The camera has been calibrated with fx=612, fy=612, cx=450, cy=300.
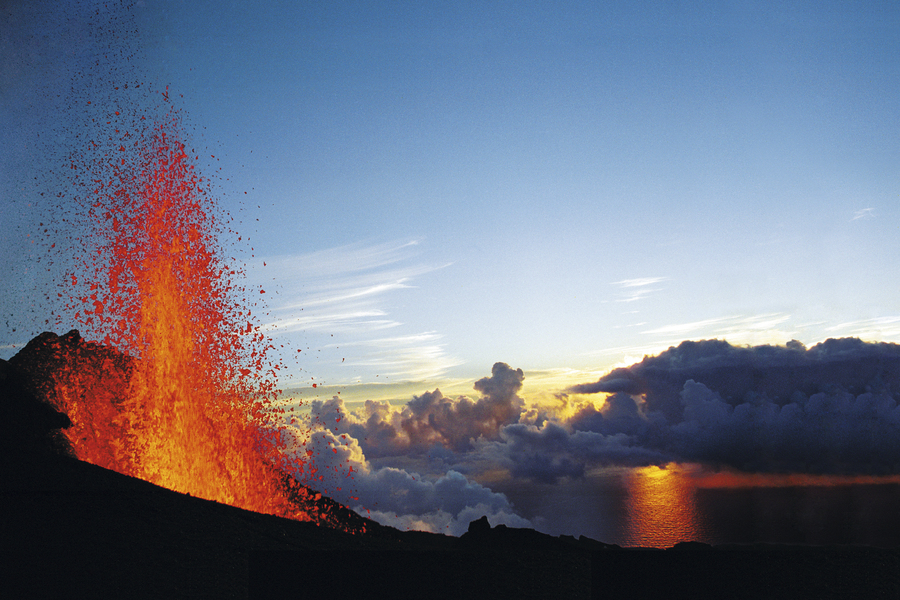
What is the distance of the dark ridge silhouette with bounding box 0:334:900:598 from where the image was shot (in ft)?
48.3

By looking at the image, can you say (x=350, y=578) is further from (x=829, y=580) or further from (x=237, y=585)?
(x=829, y=580)

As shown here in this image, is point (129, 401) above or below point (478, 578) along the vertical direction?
above

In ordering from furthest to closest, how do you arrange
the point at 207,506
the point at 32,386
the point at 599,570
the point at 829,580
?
the point at 32,386 < the point at 207,506 < the point at 829,580 < the point at 599,570

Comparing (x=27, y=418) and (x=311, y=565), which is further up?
(x=27, y=418)

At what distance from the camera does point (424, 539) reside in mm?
94938

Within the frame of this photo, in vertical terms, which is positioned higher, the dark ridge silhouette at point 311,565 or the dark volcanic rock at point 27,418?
the dark volcanic rock at point 27,418

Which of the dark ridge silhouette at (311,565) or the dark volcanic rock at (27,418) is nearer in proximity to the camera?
the dark ridge silhouette at (311,565)

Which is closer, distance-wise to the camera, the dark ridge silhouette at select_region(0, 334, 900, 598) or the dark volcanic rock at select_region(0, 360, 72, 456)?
the dark ridge silhouette at select_region(0, 334, 900, 598)

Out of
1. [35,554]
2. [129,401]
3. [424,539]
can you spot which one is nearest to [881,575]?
[35,554]

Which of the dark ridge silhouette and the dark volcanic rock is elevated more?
the dark volcanic rock

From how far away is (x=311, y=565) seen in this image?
13664mm

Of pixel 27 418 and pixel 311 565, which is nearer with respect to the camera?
pixel 311 565

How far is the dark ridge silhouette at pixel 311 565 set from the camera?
14.7 m

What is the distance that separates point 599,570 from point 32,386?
128 feet
